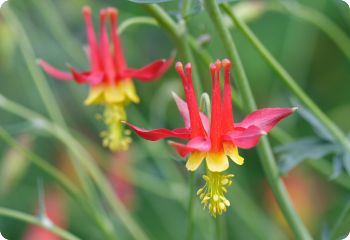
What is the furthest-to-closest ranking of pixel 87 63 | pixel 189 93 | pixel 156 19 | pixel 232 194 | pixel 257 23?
pixel 257 23 < pixel 87 63 < pixel 232 194 < pixel 156 19 < pixel 189 93

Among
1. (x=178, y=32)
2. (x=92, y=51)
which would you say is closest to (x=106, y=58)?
(x=92, y=51)

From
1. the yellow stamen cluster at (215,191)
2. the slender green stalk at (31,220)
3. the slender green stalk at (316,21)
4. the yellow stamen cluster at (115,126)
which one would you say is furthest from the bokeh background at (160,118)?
the yellow stamen cluster at (215,191)

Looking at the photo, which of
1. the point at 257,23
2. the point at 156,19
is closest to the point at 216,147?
the point at 156,19

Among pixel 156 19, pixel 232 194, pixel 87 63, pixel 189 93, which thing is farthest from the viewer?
pixel 87 63

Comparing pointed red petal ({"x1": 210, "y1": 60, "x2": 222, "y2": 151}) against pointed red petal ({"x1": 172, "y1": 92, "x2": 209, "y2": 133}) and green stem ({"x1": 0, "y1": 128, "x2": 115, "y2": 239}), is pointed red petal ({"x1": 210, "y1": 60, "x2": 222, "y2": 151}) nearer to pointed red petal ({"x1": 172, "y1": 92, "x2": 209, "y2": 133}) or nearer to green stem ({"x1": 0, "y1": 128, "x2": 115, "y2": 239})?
pointed red petal ({"x1": 172, "y1": 92, "x2": 209, "y2": 133})

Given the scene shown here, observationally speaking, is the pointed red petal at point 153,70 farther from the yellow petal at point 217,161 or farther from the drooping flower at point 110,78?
the yellow petal at point 217,161

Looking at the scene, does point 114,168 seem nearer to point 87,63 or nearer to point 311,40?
point 87,63
